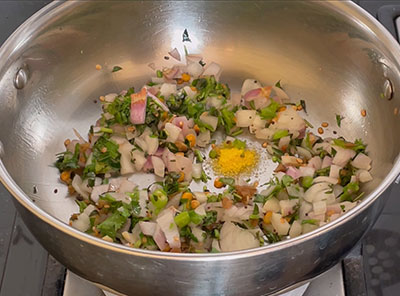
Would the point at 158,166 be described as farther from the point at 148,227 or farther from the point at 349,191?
the point at 349,191

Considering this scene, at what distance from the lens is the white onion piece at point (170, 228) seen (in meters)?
0.97

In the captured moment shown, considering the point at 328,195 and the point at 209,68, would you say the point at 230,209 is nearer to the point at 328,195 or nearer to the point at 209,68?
the point at 328,195

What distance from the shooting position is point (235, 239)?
97cm

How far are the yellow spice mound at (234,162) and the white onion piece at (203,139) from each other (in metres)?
0.03

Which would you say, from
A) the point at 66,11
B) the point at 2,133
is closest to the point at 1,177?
the point at 2,133

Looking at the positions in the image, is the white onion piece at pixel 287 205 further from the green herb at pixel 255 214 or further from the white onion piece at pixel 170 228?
the white onion piece at pixel 170 228

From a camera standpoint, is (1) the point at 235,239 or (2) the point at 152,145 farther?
(2) the point at 152,145

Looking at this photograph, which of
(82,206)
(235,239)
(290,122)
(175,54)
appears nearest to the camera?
(235,239)

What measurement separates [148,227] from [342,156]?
383mm

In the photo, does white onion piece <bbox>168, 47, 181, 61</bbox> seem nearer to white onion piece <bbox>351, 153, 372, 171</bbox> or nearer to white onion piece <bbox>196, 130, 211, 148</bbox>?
white onion piece <bbox>196, 130, 211, 148</bbox>

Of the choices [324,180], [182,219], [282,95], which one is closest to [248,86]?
[282,95]

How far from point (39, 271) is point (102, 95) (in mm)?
392

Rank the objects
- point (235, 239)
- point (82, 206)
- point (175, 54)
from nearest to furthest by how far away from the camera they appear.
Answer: point (235, 239) → point (82, 206) → point (175, 54)

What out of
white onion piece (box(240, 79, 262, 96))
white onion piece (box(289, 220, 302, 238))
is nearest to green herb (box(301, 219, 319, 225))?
white onion piece (box(289, 220, 302, 238))
